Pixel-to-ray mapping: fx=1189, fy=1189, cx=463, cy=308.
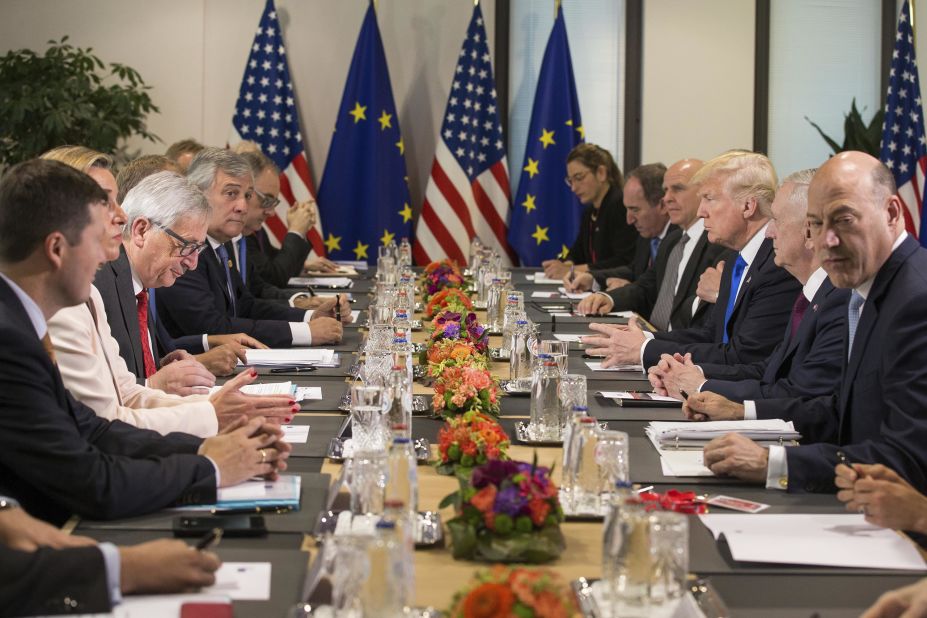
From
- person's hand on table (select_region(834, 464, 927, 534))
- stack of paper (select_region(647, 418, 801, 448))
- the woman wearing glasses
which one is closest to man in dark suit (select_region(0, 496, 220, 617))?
person's hand on table (select_region(834, 464, 927, 534))

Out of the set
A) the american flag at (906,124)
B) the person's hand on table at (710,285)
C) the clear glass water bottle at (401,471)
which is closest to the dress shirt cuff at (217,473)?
the clear glass water bottle at (401,471)

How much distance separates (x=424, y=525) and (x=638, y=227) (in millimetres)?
5176

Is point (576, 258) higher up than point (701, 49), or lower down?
lower down

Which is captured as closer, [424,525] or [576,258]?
[424,525]

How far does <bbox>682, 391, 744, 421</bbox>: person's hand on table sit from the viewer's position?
10.6ft

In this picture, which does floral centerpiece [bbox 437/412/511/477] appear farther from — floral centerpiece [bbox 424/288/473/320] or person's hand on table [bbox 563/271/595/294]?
person's hand on table [bbox 563/271/595/294]

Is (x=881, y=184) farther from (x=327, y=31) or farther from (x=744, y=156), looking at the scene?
(x=327, y=31)

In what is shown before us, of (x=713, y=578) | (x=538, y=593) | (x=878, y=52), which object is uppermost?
(x=878, y=52)

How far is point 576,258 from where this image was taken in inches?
337

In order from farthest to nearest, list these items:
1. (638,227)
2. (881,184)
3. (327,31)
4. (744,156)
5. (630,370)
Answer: (327,31), (638,227), (744,156), (630,370), (881,184)

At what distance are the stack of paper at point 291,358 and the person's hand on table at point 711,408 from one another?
1376 millimetres

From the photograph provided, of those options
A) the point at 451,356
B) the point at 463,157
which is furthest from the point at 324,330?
the point at 463,157

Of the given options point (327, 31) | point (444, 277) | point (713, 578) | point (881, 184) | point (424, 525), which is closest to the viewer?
point (713, 578)

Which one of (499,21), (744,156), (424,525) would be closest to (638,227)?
(744,156)
